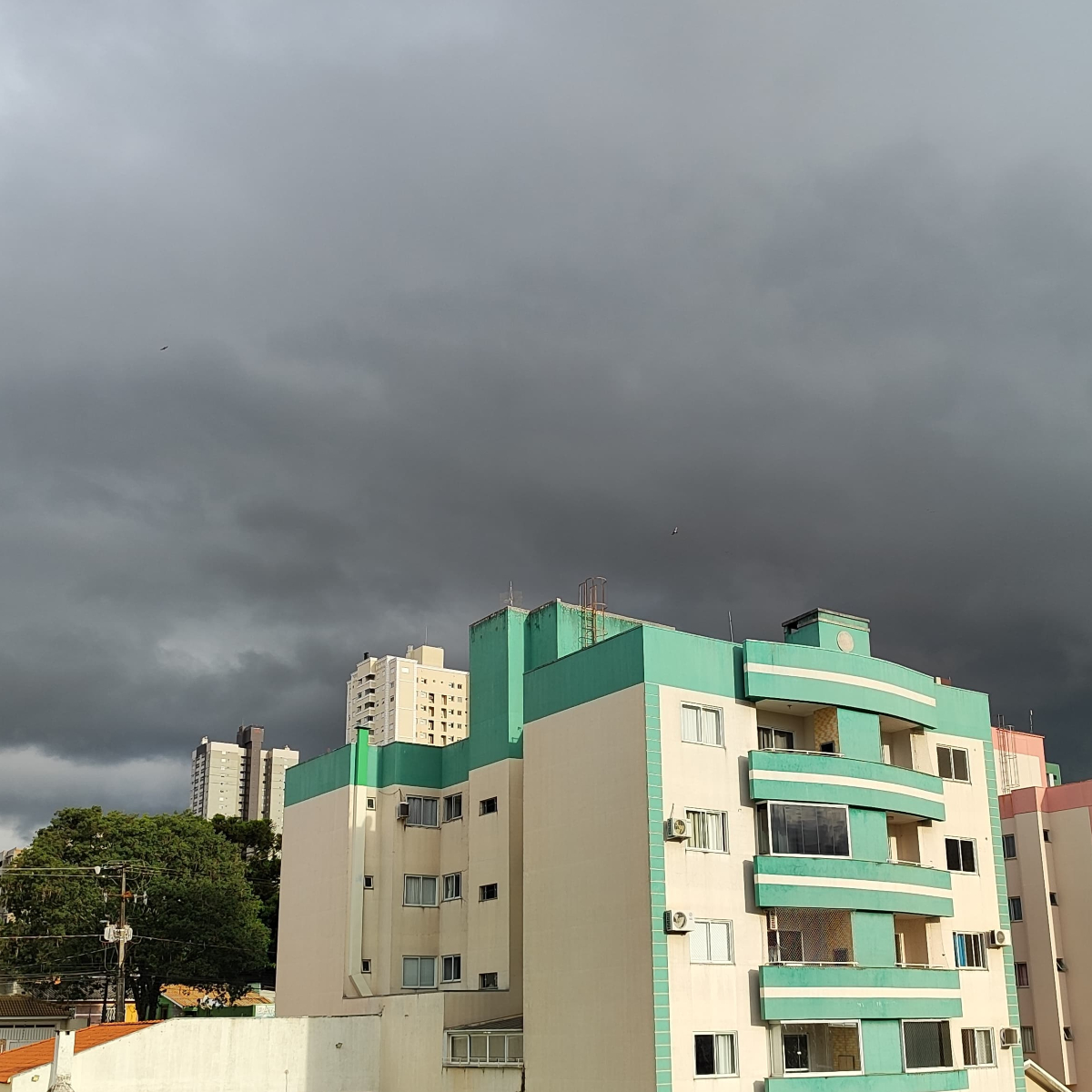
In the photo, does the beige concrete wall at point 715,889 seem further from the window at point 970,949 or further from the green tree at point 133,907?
the green tree at point 133,907

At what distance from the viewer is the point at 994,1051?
4081 centimetres

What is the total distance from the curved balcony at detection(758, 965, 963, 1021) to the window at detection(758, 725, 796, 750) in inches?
274

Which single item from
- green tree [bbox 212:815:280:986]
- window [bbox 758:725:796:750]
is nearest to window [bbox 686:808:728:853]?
window [bbox 758:725:796:750]

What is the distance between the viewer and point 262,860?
300 feet

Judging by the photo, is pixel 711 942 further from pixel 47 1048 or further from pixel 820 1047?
pixel 47 1048

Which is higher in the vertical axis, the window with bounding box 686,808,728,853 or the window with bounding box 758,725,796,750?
the window with bounding box 758,725,796,750

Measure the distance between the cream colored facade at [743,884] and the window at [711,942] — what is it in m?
0.07

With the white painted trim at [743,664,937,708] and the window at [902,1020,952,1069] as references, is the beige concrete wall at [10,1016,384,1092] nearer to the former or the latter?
the window at [902,1020,952,1069]

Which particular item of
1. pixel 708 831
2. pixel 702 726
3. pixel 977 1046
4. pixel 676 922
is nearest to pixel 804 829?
pixel 708 831

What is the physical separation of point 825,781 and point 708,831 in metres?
4.16

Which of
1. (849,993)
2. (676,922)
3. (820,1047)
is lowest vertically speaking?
(820,1047)

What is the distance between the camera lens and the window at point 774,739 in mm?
39688

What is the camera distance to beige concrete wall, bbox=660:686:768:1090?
34594mm

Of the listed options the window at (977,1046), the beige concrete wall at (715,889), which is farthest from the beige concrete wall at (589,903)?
the window at (977,1046)
